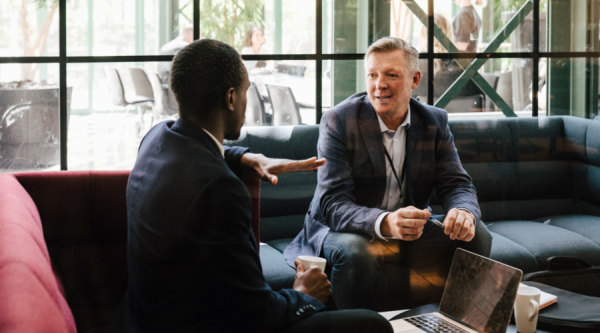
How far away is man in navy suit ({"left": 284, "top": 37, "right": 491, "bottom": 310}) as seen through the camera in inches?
72.3

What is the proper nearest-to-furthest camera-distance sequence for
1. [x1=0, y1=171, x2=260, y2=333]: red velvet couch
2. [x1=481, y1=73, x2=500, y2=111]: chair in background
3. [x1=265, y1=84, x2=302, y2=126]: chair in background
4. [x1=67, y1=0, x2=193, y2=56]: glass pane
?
[x1=0, y1=171, x2=260, y2=333]: red velvet couch
[x1=67, y1=0, x2=193, y2=56]: glass pane
[x1=265, y1=84, x2=302, y2=126]: chair in background
[x1=481, y1=73, x2=500, y2=111]: chair in background

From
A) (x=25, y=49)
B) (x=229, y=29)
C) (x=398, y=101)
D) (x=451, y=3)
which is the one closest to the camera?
(x=398, y=101)

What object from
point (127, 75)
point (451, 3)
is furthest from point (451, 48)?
point (127, 75)

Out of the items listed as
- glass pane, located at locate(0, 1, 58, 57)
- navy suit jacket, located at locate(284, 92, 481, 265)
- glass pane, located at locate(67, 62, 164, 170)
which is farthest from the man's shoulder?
glass pane, located at locate(0, 1, 58, 57)

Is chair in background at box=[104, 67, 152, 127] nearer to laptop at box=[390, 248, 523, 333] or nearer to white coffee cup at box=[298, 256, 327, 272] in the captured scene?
A: white coffee cup at box=[298, 256, 327, 272]

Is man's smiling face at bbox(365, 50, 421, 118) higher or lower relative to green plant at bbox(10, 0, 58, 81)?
lower

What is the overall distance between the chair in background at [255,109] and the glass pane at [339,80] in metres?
0.32

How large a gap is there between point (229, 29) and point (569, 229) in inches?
72.9

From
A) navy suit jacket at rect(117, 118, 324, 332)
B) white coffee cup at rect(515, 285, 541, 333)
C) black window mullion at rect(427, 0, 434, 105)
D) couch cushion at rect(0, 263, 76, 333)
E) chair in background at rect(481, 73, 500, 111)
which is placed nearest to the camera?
couch cushion at rect(0, 263, 76, 333)

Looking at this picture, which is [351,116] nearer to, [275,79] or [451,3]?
[275,79]

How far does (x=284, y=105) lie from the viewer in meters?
2.67

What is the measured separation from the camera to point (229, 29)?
8.52 ft

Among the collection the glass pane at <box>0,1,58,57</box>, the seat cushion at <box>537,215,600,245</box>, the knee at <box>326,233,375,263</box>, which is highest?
the glass pane at <box>0,1,58,57</box>

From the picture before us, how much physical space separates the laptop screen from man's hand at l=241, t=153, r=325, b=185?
51cm
